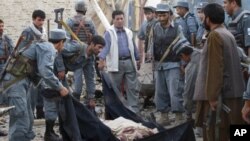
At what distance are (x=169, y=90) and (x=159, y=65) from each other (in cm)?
47

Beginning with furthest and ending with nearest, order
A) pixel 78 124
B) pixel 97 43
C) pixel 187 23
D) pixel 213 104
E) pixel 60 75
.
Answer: pixel 187 23 < pixel 97 43 < pixel 60 75 < pixel 78 124 < pixel 213 104

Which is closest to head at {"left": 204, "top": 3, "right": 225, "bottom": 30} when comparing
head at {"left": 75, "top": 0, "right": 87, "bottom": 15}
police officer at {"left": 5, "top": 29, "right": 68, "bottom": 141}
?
police officer at {"left": 5, "top": 29, "right": 68, "bottom": 141}

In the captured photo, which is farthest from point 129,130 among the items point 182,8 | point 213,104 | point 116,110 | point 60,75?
point 182,8

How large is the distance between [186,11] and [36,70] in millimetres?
4420

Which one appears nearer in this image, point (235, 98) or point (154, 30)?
point (235, 98)

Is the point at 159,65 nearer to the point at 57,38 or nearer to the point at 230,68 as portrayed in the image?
the point at 57,38

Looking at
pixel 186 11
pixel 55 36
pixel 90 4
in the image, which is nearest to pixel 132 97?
pixel 186 11

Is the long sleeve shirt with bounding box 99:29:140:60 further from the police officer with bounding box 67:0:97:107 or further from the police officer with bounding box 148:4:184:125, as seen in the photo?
the police officer with bounding box 148:4:184:125

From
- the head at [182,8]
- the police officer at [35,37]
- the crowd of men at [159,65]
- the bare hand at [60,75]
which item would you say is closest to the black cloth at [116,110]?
the crowd of men at [159,65]

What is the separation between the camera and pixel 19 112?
7.32 m

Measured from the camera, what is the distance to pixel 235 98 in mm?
6270

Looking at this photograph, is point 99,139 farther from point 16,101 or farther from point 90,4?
point 90,4

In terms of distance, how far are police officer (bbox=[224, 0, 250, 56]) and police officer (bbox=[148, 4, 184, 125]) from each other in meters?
1.75

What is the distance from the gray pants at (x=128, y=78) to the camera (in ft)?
33.2
